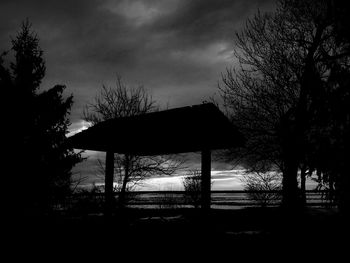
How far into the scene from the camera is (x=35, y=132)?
49.3 feet

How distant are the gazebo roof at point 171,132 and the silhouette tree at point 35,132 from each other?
4804 millimetres

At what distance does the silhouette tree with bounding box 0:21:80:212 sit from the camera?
13.9 meters

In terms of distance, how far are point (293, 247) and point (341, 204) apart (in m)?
3.29

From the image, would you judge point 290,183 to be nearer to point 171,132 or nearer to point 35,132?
point 171,132

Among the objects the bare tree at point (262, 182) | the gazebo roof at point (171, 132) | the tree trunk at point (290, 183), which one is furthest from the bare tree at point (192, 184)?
the gazebo roof at point (171, 132)

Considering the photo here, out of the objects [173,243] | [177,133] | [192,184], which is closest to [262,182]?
[192,184]

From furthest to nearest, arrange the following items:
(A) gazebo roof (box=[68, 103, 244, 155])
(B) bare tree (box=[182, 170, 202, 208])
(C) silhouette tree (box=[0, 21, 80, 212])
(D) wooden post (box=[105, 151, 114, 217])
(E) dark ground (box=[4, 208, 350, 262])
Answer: (B) bare tree (box=[182, 170, 202, 208]) → (C) silhouette tree (box=[0, 21, 80, 212]) → (D) wooden post (box=[105, 151, 114, 217]) → (A) gazebo roof (box=[68, 103, 244, 155]) → (E) dark ground (box=[4, 208, 350, 262])

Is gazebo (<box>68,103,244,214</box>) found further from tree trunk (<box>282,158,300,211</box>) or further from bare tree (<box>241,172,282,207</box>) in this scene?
bare tree (<box>241,172,282,207</box>)

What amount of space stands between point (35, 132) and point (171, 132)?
888 cm

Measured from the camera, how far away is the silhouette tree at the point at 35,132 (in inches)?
547

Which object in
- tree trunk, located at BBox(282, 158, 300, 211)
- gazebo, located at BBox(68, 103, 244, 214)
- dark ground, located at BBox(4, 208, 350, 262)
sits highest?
gazebo, located at BBox(68, 103, 244, 214)

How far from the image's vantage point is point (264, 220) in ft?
35.0

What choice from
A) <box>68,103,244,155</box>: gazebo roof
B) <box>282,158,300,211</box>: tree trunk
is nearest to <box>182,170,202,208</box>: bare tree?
<box>282,158,300,211</box>: tree trunk

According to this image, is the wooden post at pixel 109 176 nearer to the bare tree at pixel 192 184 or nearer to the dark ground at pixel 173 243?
the dark ground at pixel 173 243
